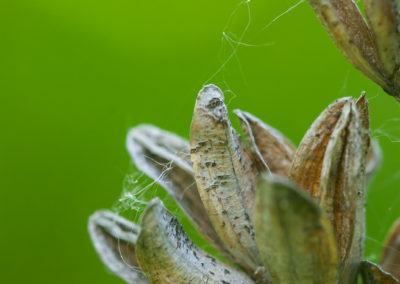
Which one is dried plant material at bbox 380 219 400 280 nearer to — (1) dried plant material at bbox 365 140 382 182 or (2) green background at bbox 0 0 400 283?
(1) dried plant material at bbox 365 140 382 182

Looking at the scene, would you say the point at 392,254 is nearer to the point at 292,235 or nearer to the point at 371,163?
the point at 371,163

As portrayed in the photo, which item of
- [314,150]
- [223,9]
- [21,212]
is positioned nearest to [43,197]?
[21,212]

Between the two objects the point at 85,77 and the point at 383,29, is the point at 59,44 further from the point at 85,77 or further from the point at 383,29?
the point at 383,29

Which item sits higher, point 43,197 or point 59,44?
point 59,44

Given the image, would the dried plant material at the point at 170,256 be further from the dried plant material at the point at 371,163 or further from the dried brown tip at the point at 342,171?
the dried plant material at the point at 371,163

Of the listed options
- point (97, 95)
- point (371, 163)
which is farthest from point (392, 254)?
point (97, 95)
